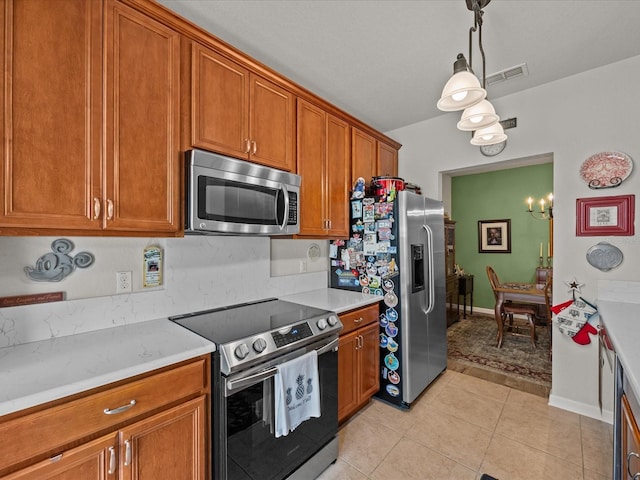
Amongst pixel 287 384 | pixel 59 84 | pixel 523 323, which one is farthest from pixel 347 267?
pixel 523 323

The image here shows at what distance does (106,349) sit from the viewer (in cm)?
130

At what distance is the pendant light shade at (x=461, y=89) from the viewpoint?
1.48 meters

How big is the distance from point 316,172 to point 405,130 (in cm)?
169

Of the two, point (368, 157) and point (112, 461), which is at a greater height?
point (368, 157)

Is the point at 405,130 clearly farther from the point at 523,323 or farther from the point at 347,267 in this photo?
the point at 523,323

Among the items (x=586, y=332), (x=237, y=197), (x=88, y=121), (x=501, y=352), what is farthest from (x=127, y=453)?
(x=501, y=352)

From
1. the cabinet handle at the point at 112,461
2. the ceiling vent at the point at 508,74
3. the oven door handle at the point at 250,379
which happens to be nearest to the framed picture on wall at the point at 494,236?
the ceiling vent at the point at 508,74

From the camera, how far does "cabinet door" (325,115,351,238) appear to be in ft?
8.11

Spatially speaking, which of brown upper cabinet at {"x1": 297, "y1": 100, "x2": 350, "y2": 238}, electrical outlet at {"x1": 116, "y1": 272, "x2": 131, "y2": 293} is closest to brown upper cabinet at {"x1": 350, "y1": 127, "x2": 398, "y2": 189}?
brown upper cabinet at {"x1": 297, "y1": 100, "x2": 350, "y2": 238}

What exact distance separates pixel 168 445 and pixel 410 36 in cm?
257

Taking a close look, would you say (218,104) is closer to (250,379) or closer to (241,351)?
(241,351)

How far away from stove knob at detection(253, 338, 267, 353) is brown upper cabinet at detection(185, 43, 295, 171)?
107 centimetres

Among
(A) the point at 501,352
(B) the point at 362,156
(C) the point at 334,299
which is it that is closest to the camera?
(C) the point at 334,299

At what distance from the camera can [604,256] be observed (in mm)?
2240
